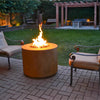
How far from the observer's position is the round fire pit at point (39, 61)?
3.44m

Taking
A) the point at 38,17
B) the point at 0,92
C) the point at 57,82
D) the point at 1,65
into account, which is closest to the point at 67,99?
the point at 57,82

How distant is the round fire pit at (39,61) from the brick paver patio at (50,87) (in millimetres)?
153

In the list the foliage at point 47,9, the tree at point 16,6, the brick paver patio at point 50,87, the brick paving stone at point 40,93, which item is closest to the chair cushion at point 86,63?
the brick paver patio at point 50,87

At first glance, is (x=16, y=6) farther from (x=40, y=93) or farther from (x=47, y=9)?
(x=40, y=93)

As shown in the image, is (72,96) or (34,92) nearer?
(72,96)

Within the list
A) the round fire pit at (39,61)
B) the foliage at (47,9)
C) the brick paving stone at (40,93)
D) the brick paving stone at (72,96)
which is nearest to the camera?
the brick paving stone at (72,96)

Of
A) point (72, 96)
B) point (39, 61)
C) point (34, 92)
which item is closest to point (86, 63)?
point (72, 96)

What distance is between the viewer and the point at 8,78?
12.0 ft

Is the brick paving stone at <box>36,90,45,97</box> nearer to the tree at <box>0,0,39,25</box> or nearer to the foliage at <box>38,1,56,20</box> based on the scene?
the tree at <box>0,0,39,25</box>

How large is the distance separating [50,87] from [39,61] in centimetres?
64

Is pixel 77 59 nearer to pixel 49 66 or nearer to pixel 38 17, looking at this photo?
pixel 49 66

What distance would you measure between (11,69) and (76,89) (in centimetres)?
201

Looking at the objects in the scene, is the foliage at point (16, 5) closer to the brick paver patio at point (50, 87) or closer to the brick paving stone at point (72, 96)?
the brick paver patio at point (50, 87)

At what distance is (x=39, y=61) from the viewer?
3453 millimetres
